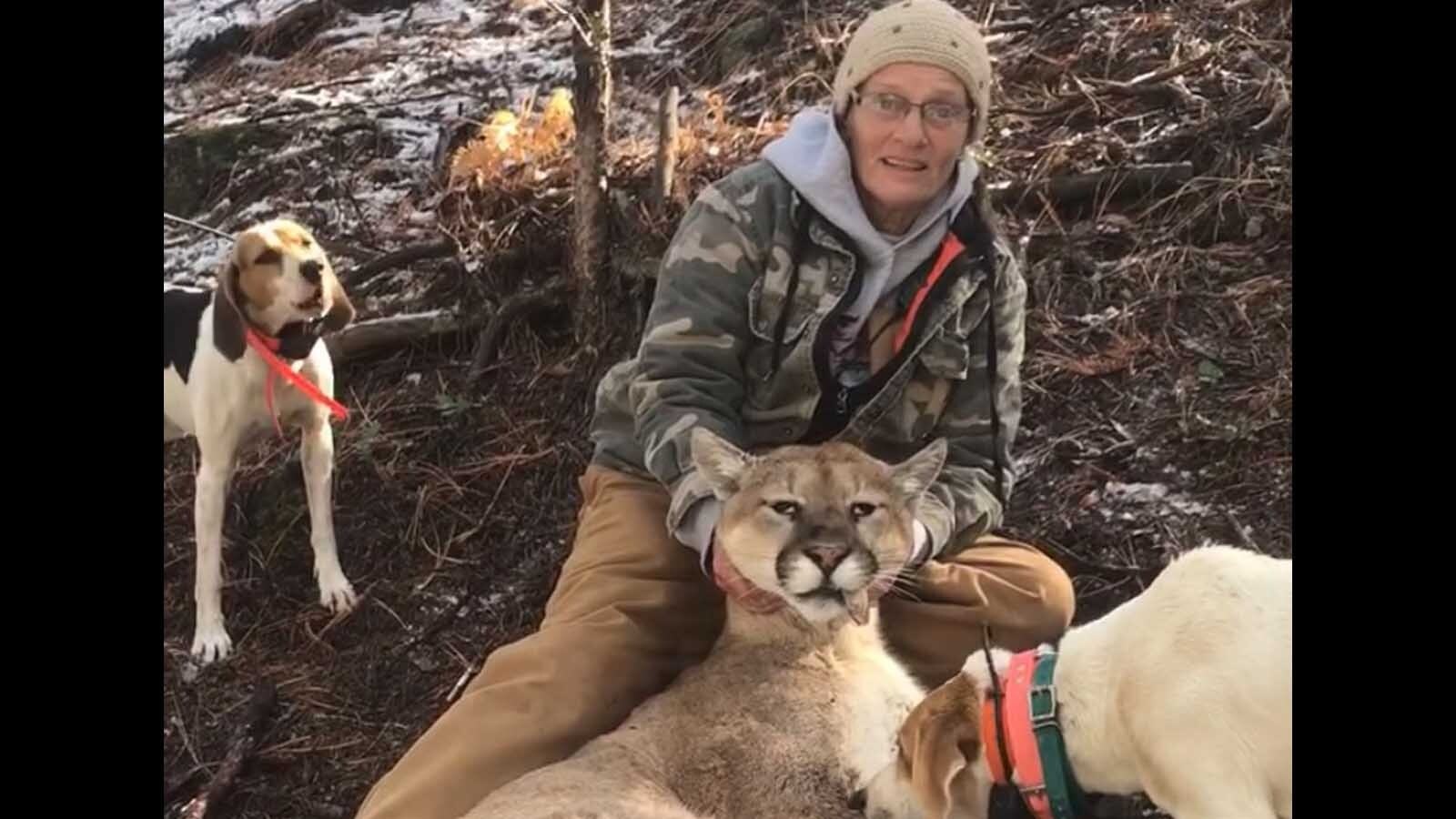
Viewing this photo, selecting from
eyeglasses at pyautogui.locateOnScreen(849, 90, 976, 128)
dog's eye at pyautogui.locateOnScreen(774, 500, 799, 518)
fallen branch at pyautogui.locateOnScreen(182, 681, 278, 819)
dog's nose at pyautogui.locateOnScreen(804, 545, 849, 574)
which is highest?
eyeglasses at pyautogui.locateOnScreen(849, 90, 976, 128)

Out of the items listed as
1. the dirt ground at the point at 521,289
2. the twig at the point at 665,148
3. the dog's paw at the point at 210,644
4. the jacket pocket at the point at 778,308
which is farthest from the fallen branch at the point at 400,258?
the dog's paw at the point at 210,644

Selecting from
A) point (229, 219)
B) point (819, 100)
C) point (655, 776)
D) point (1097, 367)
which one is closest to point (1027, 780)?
point (655, 776)

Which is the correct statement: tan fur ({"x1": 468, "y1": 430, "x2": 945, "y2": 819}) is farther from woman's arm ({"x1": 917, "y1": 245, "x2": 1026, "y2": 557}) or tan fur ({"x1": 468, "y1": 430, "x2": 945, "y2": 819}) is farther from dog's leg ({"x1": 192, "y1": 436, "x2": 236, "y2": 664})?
dog's leg ({"x1": 192, "y1": 436, "x2": 236, "y2": 664})

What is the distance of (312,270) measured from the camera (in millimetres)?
3525

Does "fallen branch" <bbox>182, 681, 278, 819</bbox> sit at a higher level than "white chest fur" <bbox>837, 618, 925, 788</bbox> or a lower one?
lower

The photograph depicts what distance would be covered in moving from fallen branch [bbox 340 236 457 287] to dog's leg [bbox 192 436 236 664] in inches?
19.6

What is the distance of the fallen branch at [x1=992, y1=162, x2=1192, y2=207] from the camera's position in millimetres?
3432

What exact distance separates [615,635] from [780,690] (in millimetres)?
391

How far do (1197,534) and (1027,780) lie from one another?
0.80m

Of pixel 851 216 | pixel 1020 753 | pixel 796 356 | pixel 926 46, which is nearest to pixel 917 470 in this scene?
pixel 796 356

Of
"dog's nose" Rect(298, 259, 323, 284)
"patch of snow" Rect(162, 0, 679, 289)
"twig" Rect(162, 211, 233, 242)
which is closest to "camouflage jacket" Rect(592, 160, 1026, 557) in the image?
"patch of snow" Rect(162, 0, 679, 289)
